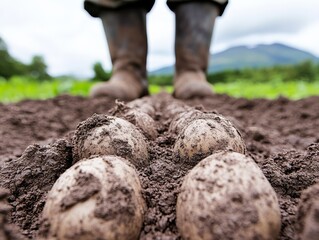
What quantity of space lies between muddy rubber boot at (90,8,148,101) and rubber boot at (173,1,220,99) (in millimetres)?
436

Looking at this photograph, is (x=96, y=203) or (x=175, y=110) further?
(x=175, y=110)

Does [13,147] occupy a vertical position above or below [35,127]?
above

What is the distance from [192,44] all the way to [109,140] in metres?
3.54

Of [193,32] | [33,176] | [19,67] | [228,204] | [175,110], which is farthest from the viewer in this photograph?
[19,67]

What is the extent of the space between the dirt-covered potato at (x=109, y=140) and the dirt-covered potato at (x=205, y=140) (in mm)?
154

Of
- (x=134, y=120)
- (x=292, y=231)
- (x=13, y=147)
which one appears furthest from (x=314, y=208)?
(x=13, y=147)

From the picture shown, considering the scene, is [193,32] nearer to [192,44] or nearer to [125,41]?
[192,44]

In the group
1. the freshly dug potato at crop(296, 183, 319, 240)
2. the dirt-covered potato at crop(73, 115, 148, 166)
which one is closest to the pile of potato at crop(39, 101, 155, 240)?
the dirt-covered potato at crop(73, 115, 148, 166)

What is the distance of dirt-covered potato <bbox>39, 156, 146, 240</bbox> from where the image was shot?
1.10 meters

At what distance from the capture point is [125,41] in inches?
188

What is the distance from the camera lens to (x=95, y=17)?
5020mm

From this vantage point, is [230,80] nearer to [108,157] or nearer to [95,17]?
[95,17]

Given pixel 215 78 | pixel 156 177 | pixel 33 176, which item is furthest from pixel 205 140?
pixel 215 78

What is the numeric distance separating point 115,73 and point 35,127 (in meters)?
1.75
